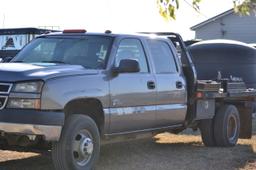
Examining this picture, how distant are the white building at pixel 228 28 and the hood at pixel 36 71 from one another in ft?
110

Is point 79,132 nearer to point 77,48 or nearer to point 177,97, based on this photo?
point 77,48

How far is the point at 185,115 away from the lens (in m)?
9.91

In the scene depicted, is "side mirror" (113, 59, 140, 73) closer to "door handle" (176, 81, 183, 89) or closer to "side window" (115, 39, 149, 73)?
"side window" (115, 39, 149, 73)

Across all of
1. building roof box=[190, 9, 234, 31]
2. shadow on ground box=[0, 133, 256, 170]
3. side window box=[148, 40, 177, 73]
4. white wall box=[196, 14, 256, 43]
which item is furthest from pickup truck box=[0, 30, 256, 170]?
building roof box=[190, 9, 234, 31]

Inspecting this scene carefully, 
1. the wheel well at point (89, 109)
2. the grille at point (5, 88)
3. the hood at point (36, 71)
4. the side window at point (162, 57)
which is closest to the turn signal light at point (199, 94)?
the side window at point (162, 57)

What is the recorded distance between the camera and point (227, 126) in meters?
11.4

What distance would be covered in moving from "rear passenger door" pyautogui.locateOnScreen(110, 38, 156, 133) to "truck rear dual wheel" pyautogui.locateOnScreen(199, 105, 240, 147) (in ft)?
8.07

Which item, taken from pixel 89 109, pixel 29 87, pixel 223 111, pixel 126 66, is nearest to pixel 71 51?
pixel 126 66

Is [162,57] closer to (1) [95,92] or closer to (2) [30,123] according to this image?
(1) [95,92]

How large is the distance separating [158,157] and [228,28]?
1311 inches

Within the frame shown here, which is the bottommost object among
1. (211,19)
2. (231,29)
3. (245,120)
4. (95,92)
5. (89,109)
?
(245,120)

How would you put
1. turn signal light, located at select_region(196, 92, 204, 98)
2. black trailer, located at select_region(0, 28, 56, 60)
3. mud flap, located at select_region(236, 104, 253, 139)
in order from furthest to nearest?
1. black trailer, located at select_region(0, 28, 56, 60)
2. mud flap, located at select_region(236, 104, 253, 139)
3. turn signal light, located at select_region(196, 92, 204, 98)

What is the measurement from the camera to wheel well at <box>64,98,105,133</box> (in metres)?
7.48

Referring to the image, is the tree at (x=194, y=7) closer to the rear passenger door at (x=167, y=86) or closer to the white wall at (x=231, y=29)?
the rear passenger door at (x=167, y=86)
